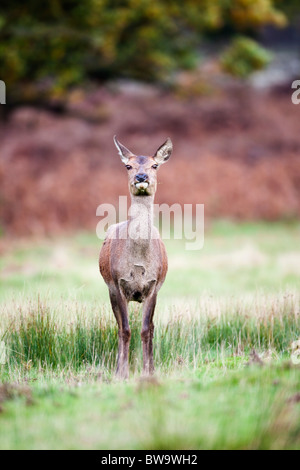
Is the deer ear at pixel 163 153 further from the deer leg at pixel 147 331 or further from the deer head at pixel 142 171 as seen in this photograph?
the deer leg at pixel 147 331

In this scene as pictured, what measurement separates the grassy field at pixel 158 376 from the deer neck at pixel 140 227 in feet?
4.58

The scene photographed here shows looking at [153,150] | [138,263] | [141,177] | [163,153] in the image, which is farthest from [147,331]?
[153,150]

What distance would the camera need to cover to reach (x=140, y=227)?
7340 millimetres

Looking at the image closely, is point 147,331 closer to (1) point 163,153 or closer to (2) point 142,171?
(2) point 142,171

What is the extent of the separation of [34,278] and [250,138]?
58.0 ft

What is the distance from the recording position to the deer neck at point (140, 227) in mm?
7301

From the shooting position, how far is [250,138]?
101 ft

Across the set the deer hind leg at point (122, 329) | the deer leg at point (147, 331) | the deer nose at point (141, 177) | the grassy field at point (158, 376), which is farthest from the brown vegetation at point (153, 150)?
the deer nose at point (141, 177)

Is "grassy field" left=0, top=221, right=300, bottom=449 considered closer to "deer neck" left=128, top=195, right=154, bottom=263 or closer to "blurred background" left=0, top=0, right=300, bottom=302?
"deer neck" left=128, top=195, right=154, bottom=263

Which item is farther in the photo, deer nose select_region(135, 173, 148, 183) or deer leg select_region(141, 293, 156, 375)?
deer leg select_region(141, 293, 156, 375)

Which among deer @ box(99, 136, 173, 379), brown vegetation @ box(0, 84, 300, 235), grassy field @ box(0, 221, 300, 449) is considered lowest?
grassy field @ box(0, 221, 300, 449)

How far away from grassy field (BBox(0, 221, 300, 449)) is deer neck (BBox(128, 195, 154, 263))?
140 centimetres

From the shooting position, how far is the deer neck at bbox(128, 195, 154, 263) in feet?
24.0

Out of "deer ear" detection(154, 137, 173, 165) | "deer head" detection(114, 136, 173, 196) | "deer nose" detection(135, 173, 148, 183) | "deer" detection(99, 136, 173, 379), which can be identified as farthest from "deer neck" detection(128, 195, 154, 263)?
"deer ear" detection(154, 137, 173, 165)
